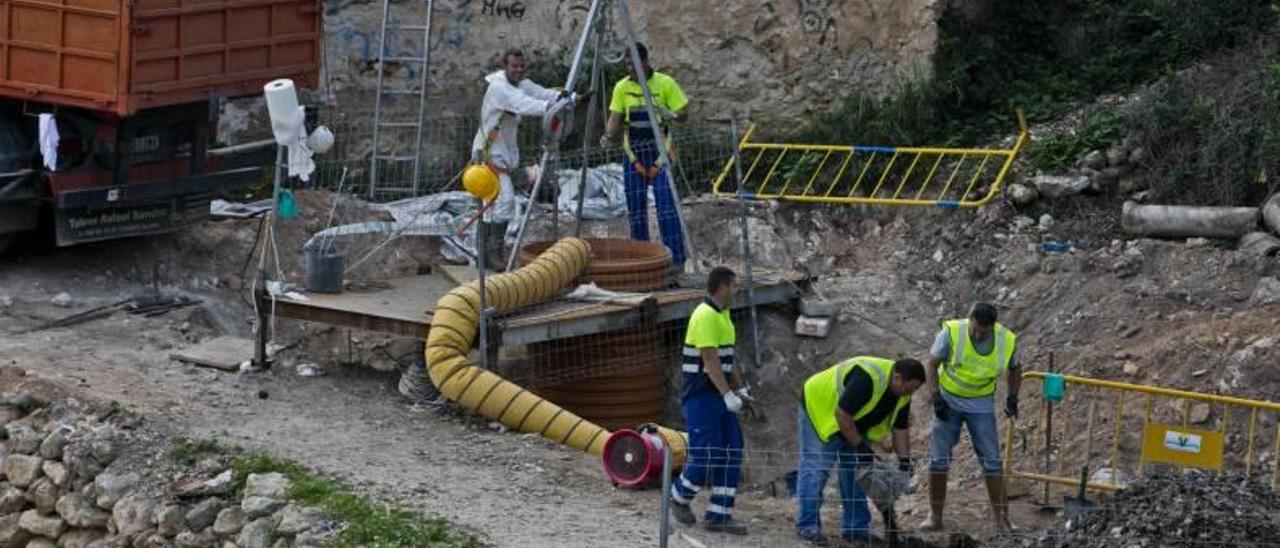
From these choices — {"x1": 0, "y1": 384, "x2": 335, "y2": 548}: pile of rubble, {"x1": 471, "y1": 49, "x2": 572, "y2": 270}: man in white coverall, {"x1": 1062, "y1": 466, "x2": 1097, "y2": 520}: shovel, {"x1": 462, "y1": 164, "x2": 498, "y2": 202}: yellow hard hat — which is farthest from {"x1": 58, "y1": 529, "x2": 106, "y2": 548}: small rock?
{"x1": 1062, "y1": 466, "x2": 1097, "y2": 520}: shovel

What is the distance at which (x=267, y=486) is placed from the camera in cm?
1389

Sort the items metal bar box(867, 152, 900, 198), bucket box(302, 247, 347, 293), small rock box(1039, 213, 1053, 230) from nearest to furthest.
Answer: bucket box(302, 247, 347, 293) < small rock box(1039, 213, 1053, 230) < metal bar box(867, 152, 900, 198)

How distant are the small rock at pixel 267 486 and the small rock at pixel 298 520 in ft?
0.86

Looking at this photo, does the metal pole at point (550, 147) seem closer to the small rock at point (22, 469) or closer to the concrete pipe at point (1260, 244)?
the small rock at point (22, 469)

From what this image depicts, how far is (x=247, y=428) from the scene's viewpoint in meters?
15.1

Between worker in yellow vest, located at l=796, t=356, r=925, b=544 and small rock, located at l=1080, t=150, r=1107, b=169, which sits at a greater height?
small rock, located at l=1080, t=150, r=1107, b=169

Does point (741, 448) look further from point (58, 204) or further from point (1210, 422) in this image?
point (58, 204)

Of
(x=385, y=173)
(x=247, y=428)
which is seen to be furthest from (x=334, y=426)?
(x=385, y=173)

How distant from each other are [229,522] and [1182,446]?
5660mm

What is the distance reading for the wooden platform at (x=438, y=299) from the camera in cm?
1617

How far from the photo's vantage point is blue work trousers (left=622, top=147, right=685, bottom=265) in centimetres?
1748

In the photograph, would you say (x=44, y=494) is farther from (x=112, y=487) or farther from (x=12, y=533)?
(x=112, y=487)

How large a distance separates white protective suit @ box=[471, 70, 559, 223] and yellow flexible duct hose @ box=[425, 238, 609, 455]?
1594mm

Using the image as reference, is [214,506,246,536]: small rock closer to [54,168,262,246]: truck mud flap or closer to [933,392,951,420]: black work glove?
[933,392,951,420]: black work glove
